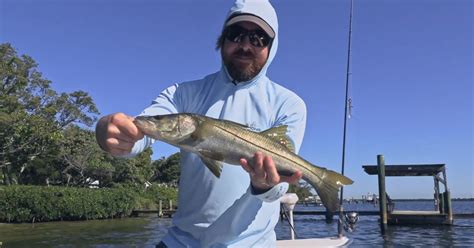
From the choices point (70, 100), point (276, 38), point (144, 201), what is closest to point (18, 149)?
point (70, 100)

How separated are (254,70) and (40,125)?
1356 inches

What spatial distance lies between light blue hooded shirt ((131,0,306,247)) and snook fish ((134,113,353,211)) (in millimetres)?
125

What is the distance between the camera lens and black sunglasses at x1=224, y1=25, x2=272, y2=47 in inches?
96.0

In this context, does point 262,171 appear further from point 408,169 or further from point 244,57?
point 408,169

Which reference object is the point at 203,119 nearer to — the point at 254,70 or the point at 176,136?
the point at 176,136

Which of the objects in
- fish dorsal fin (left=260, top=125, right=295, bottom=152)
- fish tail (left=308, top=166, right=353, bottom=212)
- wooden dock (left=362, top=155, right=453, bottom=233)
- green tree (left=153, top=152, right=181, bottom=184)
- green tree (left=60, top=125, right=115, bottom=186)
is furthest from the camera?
green tree (left=153, top=152, right=181, bottom=184)

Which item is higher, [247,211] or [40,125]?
[40,125]

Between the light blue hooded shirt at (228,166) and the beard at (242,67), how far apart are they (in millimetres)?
38

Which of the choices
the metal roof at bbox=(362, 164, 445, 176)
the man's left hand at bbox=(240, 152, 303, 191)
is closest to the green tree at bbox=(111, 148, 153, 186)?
the metal roof at bbox=(362, 164, 445, 176)

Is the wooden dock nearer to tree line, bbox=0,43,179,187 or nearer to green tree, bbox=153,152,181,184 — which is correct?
Result: tree line, bbox=0,43,179,187

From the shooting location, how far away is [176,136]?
6.88 feet

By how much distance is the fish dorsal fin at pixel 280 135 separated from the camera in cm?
228

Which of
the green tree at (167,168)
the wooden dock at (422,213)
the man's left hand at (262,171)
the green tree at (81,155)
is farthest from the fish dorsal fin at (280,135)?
the green tree at (167,168)

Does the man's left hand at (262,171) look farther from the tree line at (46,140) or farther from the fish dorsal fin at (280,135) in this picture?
the tree line at (46,140)
